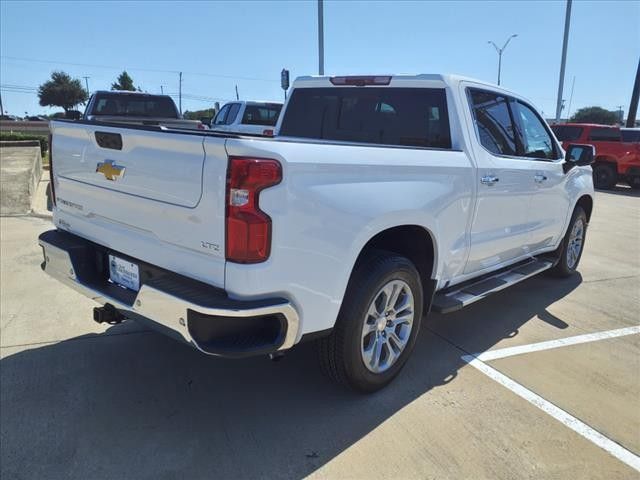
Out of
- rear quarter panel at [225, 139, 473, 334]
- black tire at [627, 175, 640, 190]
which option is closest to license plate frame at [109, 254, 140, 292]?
rear quarter panel at [225, 139, 473, 334]

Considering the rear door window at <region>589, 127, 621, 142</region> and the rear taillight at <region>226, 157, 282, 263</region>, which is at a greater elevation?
the rear door window at <region>589, 127, 621, 142</region>

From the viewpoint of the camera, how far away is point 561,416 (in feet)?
10.0

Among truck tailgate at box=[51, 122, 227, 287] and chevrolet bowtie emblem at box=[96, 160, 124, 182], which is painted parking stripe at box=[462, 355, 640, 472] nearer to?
truck tailgate at box=[51, 122, 227, 287]

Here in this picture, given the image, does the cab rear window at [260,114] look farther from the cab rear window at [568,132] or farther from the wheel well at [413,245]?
the wheel well at [413,245]

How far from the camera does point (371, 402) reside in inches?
124

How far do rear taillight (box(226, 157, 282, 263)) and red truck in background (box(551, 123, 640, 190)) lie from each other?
16.4 metres

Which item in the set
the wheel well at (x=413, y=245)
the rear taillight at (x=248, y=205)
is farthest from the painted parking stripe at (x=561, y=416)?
the rear taillight at (x=248, y=205)

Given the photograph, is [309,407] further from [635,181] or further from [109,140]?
[635,181]

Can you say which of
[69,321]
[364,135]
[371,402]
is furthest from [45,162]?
[371,402]

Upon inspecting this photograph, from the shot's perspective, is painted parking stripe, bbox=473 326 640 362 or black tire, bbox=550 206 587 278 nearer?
painted parking stripe, bbox=473 326 640 362

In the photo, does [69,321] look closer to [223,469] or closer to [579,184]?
[223,469]

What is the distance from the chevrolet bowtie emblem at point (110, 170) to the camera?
2.77 meters

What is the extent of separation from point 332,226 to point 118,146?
4.07ft

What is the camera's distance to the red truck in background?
51.0 feet
